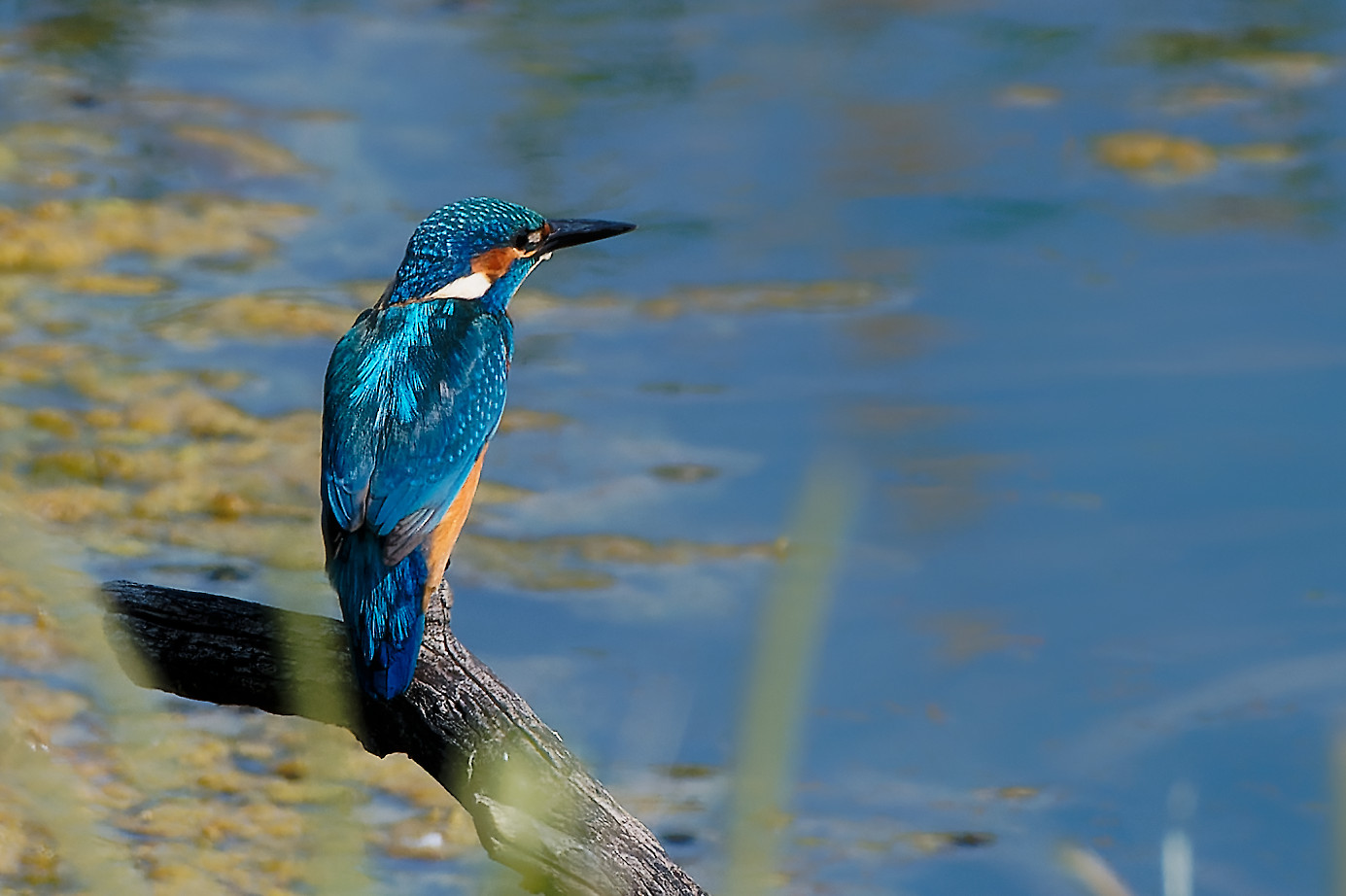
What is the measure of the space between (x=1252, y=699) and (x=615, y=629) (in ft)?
4.06

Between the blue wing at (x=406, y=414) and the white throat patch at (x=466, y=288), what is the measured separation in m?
0.06

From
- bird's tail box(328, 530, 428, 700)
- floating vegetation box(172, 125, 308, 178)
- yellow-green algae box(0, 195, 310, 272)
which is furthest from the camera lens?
floating vegetation box(172, 125, 308, 178)

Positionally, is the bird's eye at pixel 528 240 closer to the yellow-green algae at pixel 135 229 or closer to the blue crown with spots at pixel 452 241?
the blue crown with spots at pixel 452 241

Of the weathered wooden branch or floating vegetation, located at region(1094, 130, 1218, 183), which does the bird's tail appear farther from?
floating vegetation, located at region(1094, 130, 1218, 183)

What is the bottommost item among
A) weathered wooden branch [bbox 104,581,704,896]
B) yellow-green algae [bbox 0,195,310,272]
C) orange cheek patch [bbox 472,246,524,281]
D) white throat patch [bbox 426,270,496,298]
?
weathered wooden branch [bbox 104,581,704,896]

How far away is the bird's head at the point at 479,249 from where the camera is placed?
2756mm

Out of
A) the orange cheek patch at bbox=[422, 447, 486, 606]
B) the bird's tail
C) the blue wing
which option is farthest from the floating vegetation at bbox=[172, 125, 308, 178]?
the bird's tail

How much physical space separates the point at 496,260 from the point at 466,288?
83 millimetres

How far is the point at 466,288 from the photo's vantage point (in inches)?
111

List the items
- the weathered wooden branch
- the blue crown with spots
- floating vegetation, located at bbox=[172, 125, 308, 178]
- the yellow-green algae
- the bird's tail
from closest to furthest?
the weathered wooden branch, the bird's tail, the blue crown with spots, the yellow-green algae, floating vegetation, located at bbox=[172, 125, 308, 178]

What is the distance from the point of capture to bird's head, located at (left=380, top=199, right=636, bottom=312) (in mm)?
2756

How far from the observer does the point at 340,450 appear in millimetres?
2361

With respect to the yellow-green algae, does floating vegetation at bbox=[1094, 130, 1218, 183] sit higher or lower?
higher

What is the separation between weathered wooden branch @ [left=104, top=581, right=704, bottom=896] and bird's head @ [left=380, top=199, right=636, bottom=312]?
0.62m
